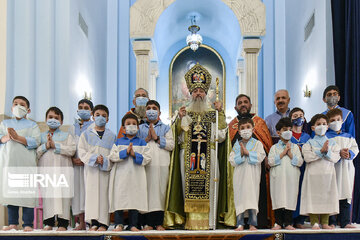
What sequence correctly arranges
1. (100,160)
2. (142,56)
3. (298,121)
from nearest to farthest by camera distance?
(100,160)
(298,121)
(142,56)

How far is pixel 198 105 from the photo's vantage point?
6316 millimetres

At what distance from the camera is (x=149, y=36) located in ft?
38.8

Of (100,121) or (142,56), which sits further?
(142,56)

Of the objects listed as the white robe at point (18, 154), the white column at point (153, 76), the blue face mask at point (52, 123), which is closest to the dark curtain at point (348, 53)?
the blue face mask at point (52, 123)

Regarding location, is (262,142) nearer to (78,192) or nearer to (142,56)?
(78,192)

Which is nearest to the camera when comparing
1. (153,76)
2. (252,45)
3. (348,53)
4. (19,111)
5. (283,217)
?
(283,217)

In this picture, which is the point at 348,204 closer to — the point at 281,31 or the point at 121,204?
the point at 121,204

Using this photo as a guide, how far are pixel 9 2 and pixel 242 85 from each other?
7.79 meters

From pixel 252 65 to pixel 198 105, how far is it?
19.1ft

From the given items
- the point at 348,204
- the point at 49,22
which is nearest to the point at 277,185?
→ the point at 348,204

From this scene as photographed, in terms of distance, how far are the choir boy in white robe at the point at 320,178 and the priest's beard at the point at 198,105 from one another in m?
1.40

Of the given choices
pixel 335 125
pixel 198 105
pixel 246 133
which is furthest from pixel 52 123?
pixel 335 125

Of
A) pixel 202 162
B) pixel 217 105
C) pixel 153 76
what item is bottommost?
pixel 202 162

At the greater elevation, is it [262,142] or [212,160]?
[262,142]
